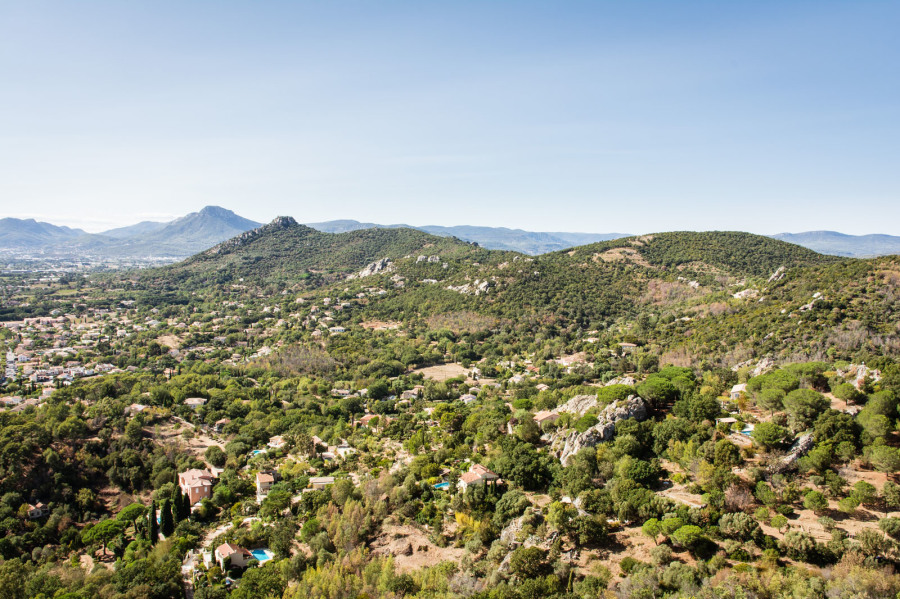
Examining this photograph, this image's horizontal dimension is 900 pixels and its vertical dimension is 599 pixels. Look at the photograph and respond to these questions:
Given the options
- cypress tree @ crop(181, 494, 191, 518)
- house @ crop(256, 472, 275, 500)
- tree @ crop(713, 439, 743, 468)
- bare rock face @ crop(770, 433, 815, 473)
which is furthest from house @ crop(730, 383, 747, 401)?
cypress tree @ crop(181, 494, 191, 518)

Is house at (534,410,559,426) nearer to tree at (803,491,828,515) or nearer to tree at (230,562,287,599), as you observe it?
tree at (803,491,828,515)

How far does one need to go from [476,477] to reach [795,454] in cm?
1718

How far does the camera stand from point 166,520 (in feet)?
89.7

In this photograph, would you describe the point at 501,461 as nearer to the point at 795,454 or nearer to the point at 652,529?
the point at 652,529

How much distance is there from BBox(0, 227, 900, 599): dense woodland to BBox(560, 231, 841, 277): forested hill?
24.1m

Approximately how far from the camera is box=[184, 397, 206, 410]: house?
154 ft

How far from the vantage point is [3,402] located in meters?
45.8

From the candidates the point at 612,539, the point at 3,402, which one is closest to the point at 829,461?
the point at 612,539

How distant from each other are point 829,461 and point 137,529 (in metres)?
40.0

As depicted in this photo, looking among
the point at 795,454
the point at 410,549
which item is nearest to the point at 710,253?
the point at 795,454

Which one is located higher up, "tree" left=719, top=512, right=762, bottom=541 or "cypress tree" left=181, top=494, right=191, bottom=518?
"tree" left=719, top=512, right=762, bottom=541

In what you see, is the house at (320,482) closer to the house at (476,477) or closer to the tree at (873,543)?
the house at (476,477)

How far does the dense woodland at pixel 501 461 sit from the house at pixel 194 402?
42.0 inches

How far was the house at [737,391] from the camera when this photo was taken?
3139 cm
